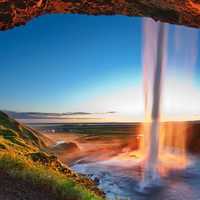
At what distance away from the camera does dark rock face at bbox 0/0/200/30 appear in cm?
1641

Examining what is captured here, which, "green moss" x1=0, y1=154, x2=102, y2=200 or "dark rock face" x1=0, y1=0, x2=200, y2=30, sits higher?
"dark rock face" x1=0, y1=0, x2=200, y2=30

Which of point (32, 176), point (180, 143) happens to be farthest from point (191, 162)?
point (32, 176)

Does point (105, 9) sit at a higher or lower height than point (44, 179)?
higher

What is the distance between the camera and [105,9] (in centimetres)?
1788

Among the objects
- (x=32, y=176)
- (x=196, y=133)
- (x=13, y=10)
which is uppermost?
(x=196, y=133)

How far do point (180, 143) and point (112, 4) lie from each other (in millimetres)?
80244

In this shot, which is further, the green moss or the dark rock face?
the green moss

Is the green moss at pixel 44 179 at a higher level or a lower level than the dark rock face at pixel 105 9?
lower

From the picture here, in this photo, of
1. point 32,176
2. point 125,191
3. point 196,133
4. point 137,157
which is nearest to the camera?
point 32,176

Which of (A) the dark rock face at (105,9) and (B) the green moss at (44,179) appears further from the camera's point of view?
(B) the green moss at (44,179)

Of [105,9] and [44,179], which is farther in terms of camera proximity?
[44,179]

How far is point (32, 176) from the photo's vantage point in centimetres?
2061

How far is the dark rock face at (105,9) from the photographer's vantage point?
16406 mm

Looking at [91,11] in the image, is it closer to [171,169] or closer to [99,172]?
[99,172]
